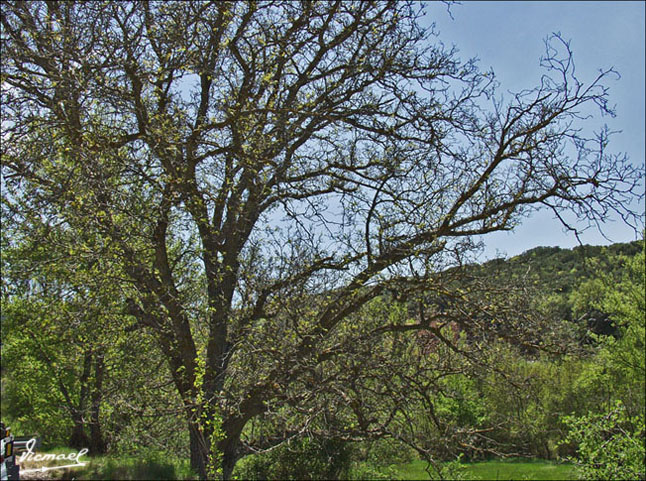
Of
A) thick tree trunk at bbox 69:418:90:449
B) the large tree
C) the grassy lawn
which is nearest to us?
the large tree

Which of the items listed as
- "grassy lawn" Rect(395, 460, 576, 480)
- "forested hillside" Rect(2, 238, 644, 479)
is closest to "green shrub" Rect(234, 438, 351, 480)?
"forested hillside" Rect(2, 238, 644, 479)

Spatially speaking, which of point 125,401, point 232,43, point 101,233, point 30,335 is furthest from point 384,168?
point 30,335

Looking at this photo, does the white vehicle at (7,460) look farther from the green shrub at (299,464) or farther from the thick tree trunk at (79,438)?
the thick tree trunk at (79,438)

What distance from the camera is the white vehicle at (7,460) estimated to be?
6699 millimetres

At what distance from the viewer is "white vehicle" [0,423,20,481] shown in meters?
6.70

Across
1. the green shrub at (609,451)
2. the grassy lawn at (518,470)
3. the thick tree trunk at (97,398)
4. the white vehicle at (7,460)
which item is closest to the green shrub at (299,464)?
the thick tree trunk at (97,398)

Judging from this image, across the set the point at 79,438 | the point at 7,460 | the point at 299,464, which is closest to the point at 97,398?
the point at 7,460

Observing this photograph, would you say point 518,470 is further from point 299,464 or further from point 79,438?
point 79,438

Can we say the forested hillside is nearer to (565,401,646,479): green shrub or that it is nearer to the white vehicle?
(565,401,646,479): green shrub

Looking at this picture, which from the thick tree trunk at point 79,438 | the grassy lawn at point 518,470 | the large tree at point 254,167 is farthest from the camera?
the grassy lawn at point 518,470

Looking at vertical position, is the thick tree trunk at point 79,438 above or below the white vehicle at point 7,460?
below

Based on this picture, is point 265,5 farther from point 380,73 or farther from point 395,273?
point 395,273

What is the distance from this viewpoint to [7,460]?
693 centimetres

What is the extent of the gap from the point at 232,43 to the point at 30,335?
9.43 meters
